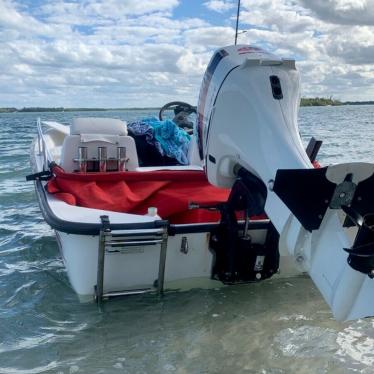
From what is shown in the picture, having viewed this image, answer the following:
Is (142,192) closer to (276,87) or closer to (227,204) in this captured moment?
(227,204)

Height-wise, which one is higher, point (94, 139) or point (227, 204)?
point (94, 139)

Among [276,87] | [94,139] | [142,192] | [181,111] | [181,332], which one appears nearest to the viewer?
[276,87]

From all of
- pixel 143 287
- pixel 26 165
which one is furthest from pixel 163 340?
pixel 26 165

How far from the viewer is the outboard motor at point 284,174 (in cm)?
199

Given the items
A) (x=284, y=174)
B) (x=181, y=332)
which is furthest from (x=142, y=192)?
(x=284, y=174)

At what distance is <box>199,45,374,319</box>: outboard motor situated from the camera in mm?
1994

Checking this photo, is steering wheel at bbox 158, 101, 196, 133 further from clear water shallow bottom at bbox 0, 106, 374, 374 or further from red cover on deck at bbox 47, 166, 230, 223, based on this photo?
clear water shallow bottom at bbox 0, 106, 374, 374

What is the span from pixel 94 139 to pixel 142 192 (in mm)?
707

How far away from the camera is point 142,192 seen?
12.5ft

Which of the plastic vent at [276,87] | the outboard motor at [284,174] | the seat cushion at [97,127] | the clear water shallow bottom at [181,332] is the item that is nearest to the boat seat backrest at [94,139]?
the seat cushion at [97,127]

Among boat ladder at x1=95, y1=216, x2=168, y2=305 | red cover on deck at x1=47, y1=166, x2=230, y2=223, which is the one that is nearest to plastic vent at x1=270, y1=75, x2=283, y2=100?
boat ladder at x1=95, y1=216, x2=168, y2=305

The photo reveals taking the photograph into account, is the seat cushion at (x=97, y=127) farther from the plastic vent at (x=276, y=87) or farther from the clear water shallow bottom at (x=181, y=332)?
the plastic vent at (x=276, y=87)

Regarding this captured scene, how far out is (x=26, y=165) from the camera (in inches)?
438

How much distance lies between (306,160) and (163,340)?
1.52 m
